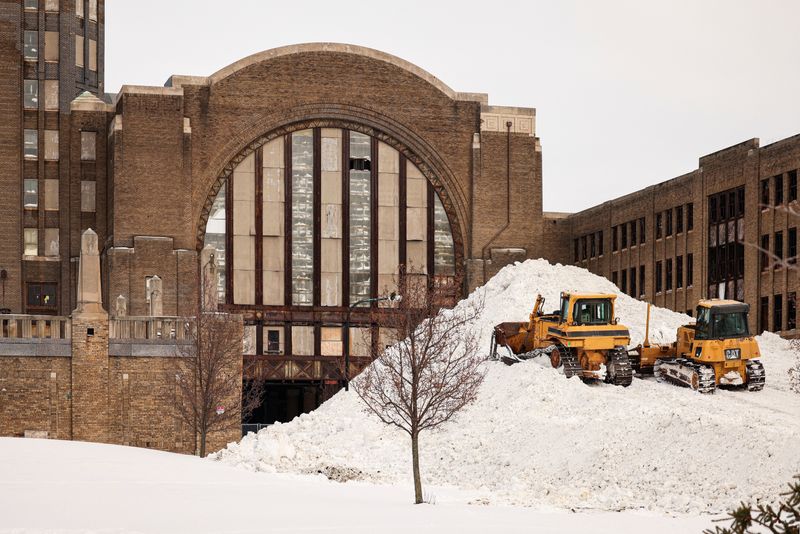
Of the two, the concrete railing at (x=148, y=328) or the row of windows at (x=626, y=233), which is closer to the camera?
the concrete railing at (x=148, y=328)

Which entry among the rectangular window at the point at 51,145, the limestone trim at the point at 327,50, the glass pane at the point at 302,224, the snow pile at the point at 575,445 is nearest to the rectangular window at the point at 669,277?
the limestone trim at the point at 327,50

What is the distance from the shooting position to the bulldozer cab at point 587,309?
142 ft

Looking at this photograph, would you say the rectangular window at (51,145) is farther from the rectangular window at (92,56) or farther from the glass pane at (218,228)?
the glass pane at (218,228)

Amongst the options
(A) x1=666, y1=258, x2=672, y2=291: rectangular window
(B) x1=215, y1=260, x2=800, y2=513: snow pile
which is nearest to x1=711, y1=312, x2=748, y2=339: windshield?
(B) x1=215, y1=260, x2=800, y2=513: snow pile

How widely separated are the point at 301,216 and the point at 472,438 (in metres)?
35.4

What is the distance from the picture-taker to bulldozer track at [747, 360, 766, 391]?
144 ft

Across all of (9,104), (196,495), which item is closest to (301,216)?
(9,104)

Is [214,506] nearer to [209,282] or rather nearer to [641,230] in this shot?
[209,282]

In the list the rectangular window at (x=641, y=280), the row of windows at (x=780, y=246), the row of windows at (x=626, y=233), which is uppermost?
the row of windows at (x=626, y=233)

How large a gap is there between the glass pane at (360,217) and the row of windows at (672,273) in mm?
15696

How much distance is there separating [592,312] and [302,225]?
32.1 meters

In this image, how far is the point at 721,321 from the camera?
4341 centimetres

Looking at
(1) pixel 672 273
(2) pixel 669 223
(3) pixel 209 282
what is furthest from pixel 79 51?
(3) pixel 209 282

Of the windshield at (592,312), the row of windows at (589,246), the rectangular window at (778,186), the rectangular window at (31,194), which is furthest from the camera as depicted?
the row of windows at (589,246)
